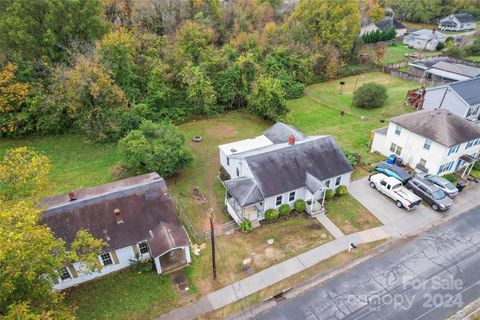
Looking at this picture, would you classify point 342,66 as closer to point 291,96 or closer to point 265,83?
point 291,96

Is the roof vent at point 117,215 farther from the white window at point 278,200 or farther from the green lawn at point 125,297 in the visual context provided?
the white window at point 278,200

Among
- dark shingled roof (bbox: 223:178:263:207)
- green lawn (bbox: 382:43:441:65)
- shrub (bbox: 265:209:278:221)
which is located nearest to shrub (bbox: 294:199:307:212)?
shrub (bbox: 265:209:278:221)

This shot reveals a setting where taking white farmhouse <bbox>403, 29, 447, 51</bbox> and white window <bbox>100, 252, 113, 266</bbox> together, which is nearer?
white window <bbox>100, 252, 113, 266</bbox>

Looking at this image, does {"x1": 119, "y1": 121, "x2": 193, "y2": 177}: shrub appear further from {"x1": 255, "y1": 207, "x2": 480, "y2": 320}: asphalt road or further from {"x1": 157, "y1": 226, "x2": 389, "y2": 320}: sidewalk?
{"x1": 255, "y1": 207, "x2": 480, "y2": 320}: asphalt road

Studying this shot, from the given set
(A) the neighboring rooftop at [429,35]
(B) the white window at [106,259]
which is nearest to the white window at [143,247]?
(B) the white window at [106,259]

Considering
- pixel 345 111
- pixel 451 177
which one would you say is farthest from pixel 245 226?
pixel 345 111

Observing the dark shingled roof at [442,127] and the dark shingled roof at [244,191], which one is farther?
the dark shingled roof at [442,127]
